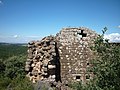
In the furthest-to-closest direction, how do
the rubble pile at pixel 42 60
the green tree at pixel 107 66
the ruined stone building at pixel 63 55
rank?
the ruined stone building at pixel 63 55, the rubble pile at pixel 42 60, the green tree at pixel 107 66

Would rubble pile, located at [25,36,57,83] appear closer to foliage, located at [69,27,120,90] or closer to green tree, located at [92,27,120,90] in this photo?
foliage, located at [69,27,120,90]

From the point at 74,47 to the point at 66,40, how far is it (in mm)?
689

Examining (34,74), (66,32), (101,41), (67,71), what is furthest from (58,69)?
(101,41)

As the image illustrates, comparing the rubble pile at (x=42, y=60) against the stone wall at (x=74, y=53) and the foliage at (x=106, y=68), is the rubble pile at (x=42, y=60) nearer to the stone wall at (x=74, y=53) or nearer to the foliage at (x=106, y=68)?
the stone wall at (x=74, y=53)

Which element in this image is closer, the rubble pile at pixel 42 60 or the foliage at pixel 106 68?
the foliage at pixel 106 68

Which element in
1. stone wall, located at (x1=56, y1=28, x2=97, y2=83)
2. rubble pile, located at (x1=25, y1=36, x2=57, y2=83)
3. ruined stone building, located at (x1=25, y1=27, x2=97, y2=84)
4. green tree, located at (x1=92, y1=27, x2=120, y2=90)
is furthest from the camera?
stone wall, located at (x1=56, y1=28, x2=97, y2=83)

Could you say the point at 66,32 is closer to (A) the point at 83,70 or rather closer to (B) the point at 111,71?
(A) the point at 83,70

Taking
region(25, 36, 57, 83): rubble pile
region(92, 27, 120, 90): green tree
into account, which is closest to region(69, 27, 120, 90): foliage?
region(92, 27, 120, 90): green tree

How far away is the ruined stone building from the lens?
513 inches

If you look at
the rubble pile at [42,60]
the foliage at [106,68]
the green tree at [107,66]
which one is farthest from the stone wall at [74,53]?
the green tree at [107,66]

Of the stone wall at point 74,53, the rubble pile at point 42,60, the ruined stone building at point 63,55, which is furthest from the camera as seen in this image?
the stone wall at point 74,53

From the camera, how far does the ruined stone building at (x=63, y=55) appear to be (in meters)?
13.0

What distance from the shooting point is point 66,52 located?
1348 centimetres

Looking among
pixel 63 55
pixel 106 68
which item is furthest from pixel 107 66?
pixel 63 55
